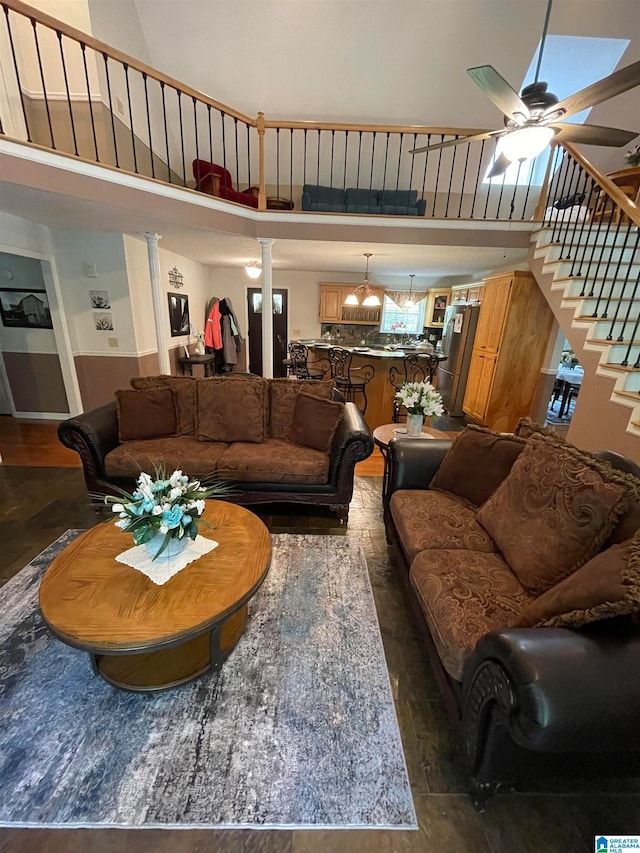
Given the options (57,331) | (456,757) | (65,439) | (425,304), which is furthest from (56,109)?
(425,304)

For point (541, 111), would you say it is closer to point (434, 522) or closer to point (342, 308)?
point (434, 522)

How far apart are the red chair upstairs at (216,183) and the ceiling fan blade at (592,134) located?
3735mm

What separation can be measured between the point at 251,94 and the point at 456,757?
712cm

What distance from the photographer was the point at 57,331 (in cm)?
459

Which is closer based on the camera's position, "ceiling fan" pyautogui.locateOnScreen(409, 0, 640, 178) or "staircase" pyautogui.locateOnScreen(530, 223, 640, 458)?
"ceiling fan" pyautogui.locateOnScreen(409, 0, 640, 178)

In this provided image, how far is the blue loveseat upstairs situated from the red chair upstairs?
1.10 metres

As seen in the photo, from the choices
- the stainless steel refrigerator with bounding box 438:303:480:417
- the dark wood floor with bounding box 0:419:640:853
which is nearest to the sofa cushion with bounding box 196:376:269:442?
the dark wood floor with bounding box 0:419:640:853

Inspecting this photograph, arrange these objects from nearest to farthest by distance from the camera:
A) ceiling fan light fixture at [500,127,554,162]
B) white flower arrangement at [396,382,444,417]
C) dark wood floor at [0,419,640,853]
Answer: dark wood floor at [0,419,640,853], ceiling fan light fixture at [500,127,554,162], white flower arrangement at [396,382,444,417]

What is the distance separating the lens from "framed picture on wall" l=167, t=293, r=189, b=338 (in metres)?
5.68

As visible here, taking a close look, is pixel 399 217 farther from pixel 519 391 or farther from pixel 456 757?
pixel 456 757

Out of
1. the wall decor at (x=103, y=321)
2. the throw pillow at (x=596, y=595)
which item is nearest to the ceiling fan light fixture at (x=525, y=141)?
the throw pillow at (x=596, y=595)

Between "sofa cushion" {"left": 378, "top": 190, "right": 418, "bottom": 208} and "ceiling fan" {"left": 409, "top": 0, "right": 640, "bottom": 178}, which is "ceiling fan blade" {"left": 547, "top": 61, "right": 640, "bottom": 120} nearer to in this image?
"ceiling fan" {"left": 409, "top": 0, "right": 640, "bottom": 178}

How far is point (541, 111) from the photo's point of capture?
2.02m

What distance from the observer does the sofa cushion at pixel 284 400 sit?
3.21 m
